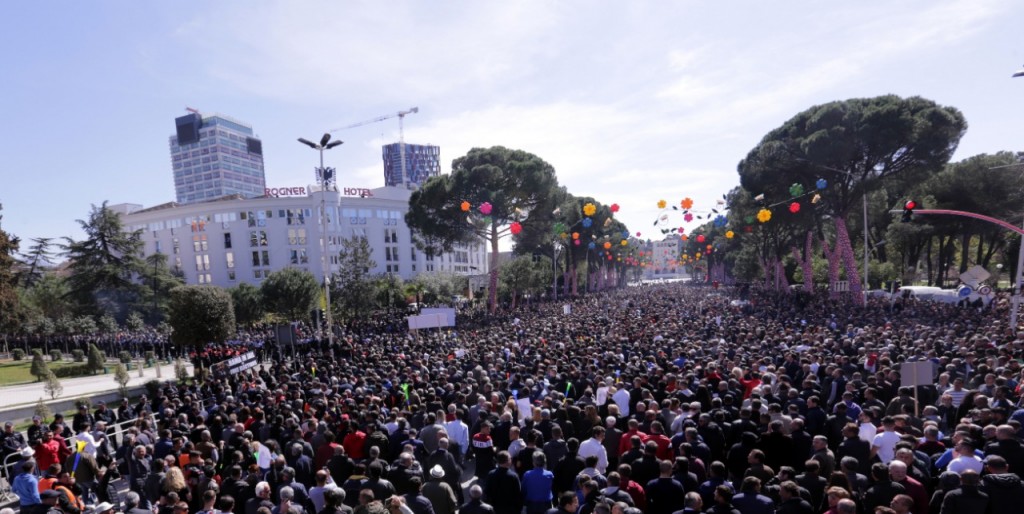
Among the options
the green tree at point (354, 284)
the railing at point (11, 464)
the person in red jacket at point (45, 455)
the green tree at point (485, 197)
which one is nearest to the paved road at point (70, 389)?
the railing at point (11, 464)

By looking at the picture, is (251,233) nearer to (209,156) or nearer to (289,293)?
(289,293)

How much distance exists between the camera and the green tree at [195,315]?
20.0m

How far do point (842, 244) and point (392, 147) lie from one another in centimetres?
17696

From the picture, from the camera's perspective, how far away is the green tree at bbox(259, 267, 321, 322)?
3541 centimetres

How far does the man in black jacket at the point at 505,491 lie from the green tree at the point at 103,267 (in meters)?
53.7

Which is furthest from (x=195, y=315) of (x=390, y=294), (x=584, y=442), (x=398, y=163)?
(x=398, y=163)

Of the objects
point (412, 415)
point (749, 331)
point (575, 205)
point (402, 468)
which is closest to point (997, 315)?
point (749, 331)

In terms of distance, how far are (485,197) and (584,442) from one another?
101ft

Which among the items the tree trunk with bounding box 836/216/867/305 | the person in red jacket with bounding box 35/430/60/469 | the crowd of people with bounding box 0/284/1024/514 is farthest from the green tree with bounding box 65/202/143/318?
the tree trunk with bounding box 836/216/867/305

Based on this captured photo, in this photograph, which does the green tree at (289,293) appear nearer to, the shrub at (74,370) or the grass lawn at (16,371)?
the shrub at (74,370)

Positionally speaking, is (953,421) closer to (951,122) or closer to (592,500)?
(592,500)

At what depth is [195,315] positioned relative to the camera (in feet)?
65.8

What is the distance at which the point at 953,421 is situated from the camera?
8.27 metres

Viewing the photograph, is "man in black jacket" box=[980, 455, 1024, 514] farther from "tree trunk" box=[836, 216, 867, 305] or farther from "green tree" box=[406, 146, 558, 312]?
"green tree" box=[406, 146, 558, 312]
